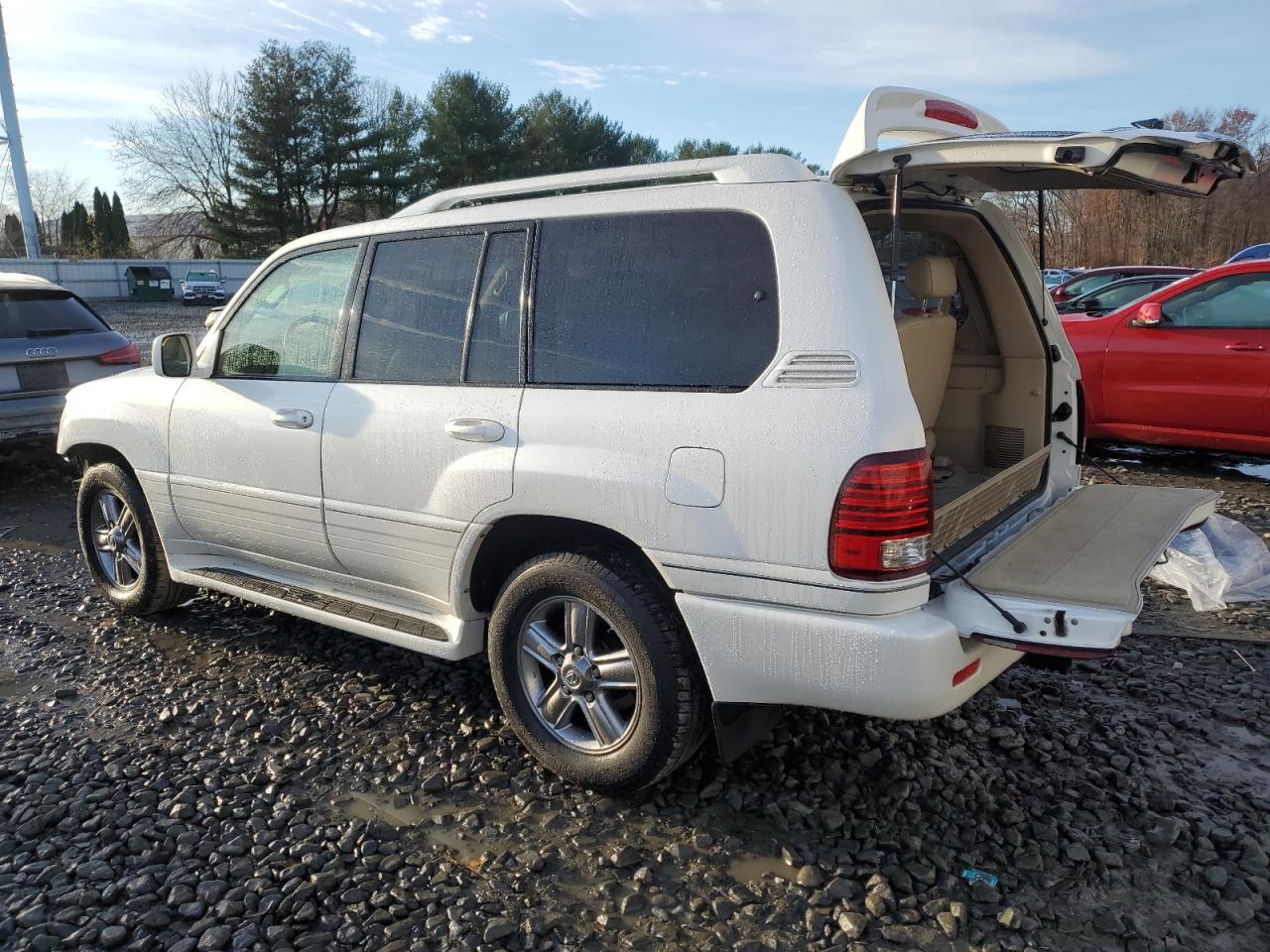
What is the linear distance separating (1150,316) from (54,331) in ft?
28.5

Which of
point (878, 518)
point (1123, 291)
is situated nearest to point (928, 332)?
point (878, 518)

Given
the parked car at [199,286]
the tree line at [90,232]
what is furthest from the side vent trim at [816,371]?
the tree line at [90,232]

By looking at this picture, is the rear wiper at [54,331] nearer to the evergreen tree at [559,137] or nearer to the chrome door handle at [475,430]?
the chrome door handle at [475,430]

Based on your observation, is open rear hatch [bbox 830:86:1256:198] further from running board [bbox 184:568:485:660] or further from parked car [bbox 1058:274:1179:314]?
parked car [bbox 1058:274:1179:314]

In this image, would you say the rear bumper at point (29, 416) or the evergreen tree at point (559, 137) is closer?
the rear bumper at point (29, 416)

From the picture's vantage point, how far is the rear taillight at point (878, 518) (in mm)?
2596

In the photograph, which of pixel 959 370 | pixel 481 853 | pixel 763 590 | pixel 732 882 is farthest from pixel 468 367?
pixel 959 370

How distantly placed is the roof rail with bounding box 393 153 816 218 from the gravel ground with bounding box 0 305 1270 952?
6.58ft

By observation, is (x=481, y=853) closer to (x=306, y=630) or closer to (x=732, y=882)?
(x=732, y=882)

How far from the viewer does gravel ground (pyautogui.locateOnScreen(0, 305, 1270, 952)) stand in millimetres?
2645

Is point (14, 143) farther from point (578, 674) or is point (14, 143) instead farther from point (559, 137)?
point (578, 674)

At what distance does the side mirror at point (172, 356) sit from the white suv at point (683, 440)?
0.01m

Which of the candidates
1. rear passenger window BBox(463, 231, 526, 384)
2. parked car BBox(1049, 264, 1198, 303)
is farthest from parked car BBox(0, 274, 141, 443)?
parked car BBox(1049, 264, 1198, 303)

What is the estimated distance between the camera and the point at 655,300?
3.05m
